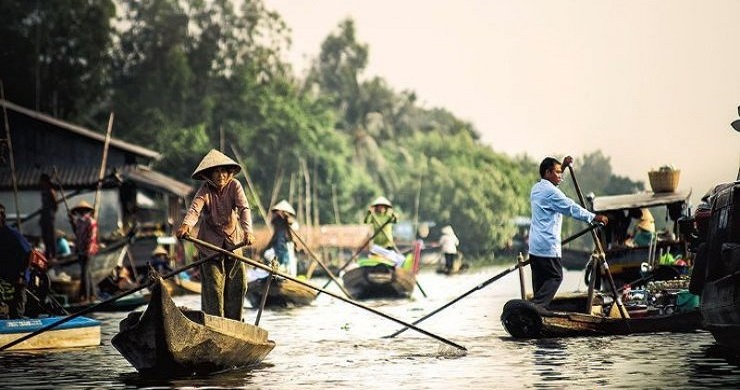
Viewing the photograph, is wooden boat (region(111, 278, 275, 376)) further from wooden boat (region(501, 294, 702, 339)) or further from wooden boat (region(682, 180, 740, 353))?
wooden boat (region(682, 180, 740, 353))

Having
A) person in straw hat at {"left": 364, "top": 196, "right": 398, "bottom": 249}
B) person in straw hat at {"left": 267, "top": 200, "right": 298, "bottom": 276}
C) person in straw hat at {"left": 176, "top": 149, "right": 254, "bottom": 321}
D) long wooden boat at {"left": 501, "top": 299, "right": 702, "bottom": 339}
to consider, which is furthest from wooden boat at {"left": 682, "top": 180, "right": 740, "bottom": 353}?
person in straw hat at {"left": 364, "top": 196, "right": 398, "bottom": 249}

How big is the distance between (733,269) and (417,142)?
74078 millimetres

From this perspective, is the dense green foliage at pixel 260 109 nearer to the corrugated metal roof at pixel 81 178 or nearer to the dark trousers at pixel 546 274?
the corrugated metal roof at pixel 81 178

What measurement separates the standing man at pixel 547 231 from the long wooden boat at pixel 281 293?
9.15 m

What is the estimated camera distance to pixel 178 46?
6391 centimetres

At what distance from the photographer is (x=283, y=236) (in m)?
23.0

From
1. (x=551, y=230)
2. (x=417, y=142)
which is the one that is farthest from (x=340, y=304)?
(x=417, y=142)

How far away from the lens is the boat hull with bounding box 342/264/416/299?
83.1ft

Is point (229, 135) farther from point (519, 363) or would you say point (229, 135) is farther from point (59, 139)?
point (519, 363)

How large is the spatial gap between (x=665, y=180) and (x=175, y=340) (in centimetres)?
1082

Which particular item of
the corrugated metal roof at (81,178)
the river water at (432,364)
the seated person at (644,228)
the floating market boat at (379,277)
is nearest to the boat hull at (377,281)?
the floating market boat at (379,277)

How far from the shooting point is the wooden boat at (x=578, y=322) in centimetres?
1420

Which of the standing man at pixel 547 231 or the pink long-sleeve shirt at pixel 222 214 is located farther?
the standing man at pixel 547 231

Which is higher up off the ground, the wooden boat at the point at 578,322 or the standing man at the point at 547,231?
the standing man at the point at 547,231
